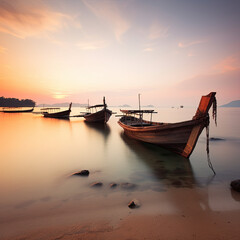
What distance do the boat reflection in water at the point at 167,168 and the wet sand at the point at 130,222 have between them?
1.48 meters

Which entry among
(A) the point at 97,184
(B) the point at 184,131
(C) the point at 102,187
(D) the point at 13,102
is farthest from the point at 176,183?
(D) the point at 13,102

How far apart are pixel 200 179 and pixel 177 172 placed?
49.2 inches

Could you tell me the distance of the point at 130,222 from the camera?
4.39 meters

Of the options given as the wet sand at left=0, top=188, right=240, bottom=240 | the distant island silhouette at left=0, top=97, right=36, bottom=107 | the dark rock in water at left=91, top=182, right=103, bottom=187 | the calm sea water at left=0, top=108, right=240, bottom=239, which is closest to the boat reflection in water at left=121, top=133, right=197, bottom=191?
the calm sea water at left=0, top=108, right=240, bottom=239

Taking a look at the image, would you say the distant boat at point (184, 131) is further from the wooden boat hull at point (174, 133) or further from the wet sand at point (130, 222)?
the wet sand at point (130, 222)

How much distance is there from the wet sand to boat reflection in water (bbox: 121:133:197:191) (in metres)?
1.48

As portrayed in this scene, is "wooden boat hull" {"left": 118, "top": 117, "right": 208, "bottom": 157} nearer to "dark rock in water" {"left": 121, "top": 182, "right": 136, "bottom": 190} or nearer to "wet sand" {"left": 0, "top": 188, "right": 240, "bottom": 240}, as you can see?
"wet sand" {"left": 0, "top": 188, "right": 240, "bottom": 240}

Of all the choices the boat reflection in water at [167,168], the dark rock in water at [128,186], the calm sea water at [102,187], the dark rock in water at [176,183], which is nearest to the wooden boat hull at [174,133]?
the boat reflection in water at [167,168]

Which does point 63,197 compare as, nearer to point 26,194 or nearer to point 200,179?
point 26,194

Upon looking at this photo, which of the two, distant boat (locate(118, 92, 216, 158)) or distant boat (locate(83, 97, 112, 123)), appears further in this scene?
distant boat (locate(83, 97, 112, 123))

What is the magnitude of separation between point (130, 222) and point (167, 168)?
215 inches

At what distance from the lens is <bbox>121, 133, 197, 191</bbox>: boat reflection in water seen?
23.6ft

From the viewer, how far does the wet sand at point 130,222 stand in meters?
3.91

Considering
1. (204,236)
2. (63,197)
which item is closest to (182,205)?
(204,236)
